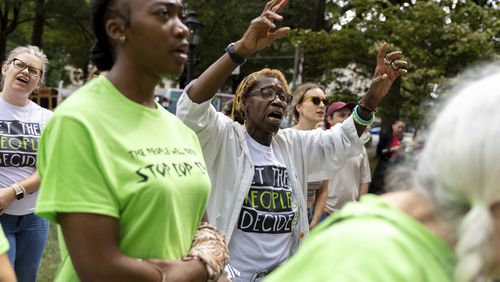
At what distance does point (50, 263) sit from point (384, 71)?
459cm

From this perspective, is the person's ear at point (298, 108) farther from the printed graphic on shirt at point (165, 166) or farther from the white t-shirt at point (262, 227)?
the printed graphic on shirt at point (165, 166)

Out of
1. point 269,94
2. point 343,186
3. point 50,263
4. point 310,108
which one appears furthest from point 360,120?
point 50,263

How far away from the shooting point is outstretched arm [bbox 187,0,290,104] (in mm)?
3010

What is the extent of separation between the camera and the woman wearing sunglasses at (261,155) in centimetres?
317

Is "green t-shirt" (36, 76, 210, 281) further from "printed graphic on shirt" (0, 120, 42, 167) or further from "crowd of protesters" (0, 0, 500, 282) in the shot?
"printed graphic on shirt" (0, 120, 42, 167)

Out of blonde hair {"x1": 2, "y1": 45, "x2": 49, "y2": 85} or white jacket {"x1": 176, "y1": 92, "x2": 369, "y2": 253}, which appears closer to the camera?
white jacket {"x1": 176, "y1": 92, "x2": 369, "y2": 253}

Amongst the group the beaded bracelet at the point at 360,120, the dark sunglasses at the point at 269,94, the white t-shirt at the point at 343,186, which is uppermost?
the dark sunglasses at the point at 269,94

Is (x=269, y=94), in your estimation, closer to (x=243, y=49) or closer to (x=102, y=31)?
(x=243, y=49)

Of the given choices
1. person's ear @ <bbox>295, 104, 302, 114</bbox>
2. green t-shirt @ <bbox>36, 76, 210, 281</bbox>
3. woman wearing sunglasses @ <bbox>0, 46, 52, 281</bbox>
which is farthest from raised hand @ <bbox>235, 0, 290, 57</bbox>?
A: person's ear @ <bbox>295, 104, 302, 114</bbox>

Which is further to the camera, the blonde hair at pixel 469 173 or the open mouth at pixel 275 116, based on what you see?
the open mouth at pixel 275 116

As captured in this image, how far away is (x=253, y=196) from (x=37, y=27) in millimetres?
20685

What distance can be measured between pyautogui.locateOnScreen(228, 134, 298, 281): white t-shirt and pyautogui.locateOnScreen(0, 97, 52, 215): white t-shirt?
1.68m

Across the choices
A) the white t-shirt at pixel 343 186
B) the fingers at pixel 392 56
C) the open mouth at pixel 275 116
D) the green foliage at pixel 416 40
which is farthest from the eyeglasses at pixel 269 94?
the green foliage at pixel 416 40

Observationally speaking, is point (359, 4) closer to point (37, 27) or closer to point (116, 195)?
point (116, 195)
